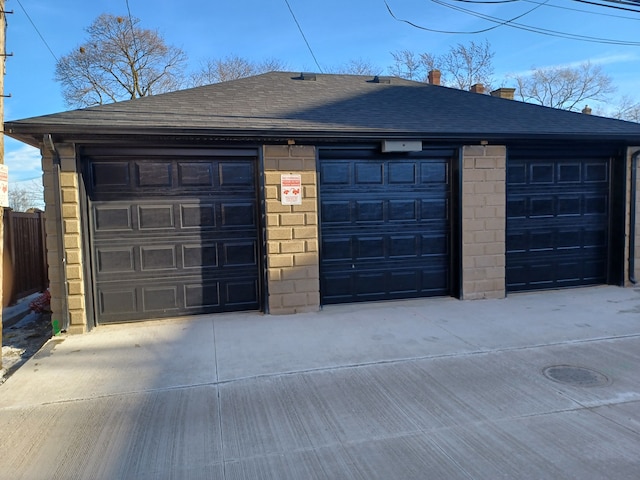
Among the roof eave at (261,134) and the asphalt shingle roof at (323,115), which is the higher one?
the asphalt shingle roof at (323,115)

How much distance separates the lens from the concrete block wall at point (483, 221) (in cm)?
754

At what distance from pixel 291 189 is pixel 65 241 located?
326 centimetres

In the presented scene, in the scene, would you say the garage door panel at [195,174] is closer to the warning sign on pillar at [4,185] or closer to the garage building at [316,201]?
the garage building at [316,201]

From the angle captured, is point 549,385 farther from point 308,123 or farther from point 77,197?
point 77,197

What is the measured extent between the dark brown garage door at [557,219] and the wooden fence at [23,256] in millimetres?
9416

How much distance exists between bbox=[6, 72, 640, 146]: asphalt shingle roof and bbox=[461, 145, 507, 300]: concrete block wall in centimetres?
51

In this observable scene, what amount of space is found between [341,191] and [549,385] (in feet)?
A: 13.9

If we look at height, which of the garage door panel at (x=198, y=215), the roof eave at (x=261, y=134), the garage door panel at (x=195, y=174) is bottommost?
the garage door panel at (x=198, y=215)

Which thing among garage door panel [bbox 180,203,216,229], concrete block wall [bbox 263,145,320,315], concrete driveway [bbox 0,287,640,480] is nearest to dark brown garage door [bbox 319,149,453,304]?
concrete block wall [bbox 263,145,320,315]

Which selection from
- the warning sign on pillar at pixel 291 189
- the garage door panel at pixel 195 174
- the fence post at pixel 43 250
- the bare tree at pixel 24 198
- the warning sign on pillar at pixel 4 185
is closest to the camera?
the warning sign on pillar at pixel 4 185

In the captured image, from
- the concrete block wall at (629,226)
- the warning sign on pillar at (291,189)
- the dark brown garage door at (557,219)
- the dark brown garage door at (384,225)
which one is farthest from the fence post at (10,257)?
the concrete block wall at (629,226)

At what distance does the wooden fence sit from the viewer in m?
8.48

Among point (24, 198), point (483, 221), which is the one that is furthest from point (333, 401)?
point (24, 198)

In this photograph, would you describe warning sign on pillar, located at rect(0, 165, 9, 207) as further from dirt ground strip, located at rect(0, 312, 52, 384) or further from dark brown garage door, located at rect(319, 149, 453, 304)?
dark brown garage door, located at rect(319, 149, 453, 304)
